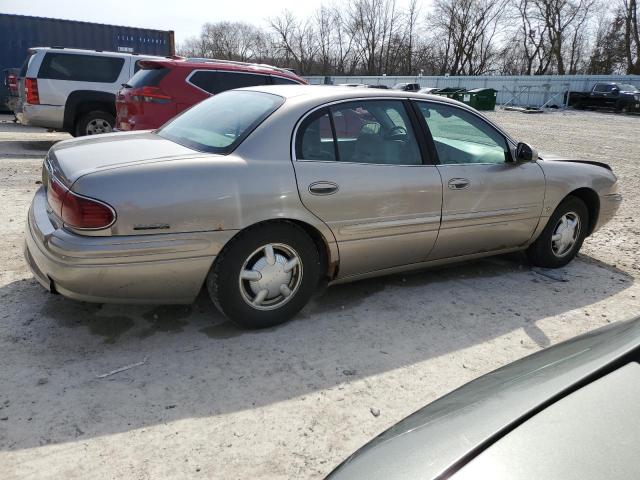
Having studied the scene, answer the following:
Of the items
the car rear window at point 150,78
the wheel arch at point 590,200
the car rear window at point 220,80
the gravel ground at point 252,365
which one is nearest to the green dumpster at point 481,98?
the car rear window at point 220,80

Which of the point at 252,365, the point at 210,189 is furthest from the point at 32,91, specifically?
the point at 252,365

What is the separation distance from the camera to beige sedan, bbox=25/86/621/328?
111 inches

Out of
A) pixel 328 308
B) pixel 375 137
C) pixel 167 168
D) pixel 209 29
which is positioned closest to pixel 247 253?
pixel 167 168

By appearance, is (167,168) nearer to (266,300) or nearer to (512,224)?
(266,300)

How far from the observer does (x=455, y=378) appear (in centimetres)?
296

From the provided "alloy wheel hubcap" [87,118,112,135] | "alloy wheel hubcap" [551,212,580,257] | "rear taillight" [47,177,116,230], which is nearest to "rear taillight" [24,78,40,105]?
"alloy wheel hubcap" [87,118,112,135]

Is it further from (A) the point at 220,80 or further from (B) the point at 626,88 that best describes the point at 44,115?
(B) the point at 626,88

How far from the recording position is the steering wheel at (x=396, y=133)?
375cm

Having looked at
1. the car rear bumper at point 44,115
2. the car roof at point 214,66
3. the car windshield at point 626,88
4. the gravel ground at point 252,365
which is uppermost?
the car windshield at point 626,88

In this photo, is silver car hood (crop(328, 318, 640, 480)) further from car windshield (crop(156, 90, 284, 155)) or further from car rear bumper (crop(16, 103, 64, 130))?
car rear bumper (crop(16, 103, 64, 130))

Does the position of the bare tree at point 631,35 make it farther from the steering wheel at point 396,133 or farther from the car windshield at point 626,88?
the steering wheel at point 396,133

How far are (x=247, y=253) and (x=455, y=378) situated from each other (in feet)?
4.56

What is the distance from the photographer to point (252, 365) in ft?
9.79

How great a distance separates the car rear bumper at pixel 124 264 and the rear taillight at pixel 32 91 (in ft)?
26.7
